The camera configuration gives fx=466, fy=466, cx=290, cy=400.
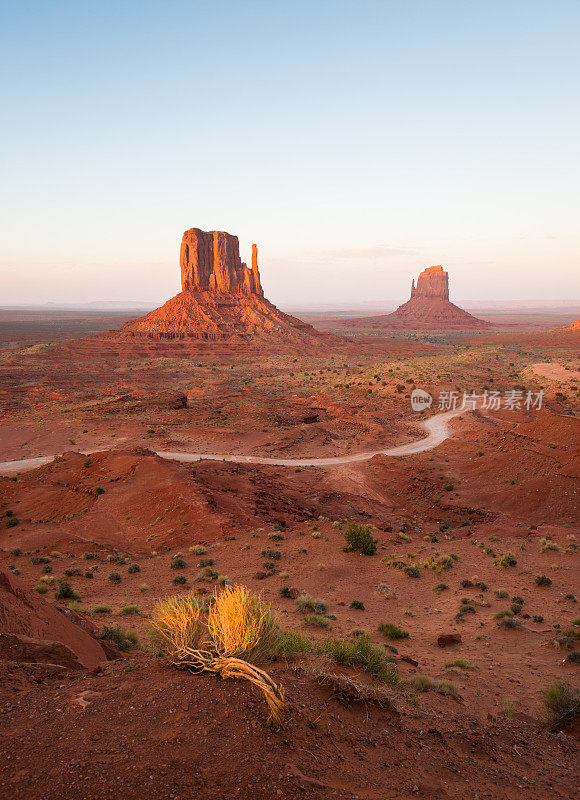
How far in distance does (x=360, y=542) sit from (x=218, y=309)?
354 feet

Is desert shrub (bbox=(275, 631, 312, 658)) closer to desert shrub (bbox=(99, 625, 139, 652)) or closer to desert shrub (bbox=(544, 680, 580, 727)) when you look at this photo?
desert shrub (bbox=(99, 625, 139, 652))

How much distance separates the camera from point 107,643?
916cm

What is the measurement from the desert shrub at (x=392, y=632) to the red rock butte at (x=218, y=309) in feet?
327

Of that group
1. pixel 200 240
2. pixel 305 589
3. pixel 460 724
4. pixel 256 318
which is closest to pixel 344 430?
pixel 305 589

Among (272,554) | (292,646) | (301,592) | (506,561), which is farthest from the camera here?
(272,554)

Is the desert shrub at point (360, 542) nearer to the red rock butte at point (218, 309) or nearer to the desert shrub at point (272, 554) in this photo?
the desert shrub at point (272, 554)

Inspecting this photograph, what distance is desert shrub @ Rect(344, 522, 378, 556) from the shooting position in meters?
17.3

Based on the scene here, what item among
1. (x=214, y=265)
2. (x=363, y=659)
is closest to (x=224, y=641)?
(x=363, y=659)

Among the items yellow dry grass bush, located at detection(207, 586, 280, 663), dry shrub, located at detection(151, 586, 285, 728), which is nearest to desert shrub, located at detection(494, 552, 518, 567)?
dry shrub, located at detection(151, 586, 285, 728)

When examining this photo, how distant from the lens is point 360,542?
17422 mm

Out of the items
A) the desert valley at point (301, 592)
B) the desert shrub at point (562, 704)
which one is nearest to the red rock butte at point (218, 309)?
the desert valley at point (301, 592)

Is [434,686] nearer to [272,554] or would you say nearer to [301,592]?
[301,592]

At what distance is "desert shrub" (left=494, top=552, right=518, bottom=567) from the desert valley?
83mm

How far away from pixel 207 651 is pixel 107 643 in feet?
14.4
